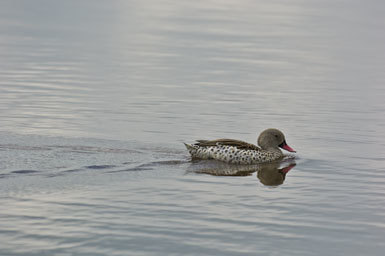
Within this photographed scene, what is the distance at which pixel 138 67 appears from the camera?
29016 millimetres

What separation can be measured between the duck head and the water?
Answer: 1.59 ft

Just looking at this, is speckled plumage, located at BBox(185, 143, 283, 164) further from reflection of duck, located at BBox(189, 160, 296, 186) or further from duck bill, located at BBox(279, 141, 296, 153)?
duck bill, located at BBox(279, 141, 296, 153)

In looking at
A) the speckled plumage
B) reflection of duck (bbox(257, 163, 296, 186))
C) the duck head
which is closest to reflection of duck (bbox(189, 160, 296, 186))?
reflection of duck (bbox(257, 163, 296, 186))

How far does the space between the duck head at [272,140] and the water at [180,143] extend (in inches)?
19.0

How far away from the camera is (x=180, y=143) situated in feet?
55.4

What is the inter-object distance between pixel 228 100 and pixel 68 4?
45.9m

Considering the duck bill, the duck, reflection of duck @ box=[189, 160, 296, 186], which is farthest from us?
the duck bill

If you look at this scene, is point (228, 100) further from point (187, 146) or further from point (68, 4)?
point (68, 4)

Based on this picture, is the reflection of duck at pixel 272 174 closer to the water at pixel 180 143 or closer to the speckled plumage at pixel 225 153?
the water at pixel 180 143

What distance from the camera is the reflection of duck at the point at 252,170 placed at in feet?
47.2

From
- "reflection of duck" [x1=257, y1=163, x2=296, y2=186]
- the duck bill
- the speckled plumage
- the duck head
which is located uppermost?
the duck head

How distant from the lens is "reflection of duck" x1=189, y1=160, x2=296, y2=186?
47.2 ft

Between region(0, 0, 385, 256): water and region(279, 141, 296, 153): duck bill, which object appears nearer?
region(0, 0, 385, 256): water

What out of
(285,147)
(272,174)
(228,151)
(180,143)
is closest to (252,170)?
(272,174)
